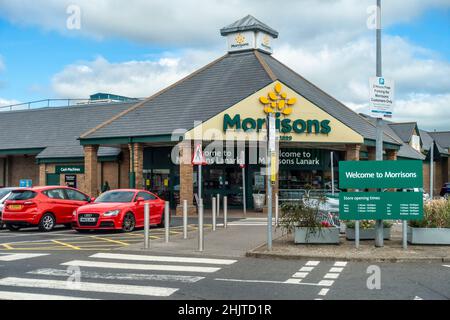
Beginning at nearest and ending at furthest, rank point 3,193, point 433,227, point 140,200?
1. point 433,227
2. point 140,200
3. point 3,193

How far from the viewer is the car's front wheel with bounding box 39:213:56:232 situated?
18203 millimetres

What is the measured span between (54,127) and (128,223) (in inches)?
901

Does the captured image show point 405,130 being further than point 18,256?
Yes

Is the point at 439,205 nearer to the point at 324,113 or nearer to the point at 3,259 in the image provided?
the point at 3,259

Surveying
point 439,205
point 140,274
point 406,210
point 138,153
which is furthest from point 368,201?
point 138,153

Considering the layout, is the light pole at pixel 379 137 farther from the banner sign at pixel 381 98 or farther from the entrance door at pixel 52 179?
the entrance door at pixel 52 179

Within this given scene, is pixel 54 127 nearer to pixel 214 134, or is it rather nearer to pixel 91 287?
pixel 214 134

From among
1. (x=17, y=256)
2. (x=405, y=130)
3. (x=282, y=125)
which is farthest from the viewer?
(x=405, y=130)

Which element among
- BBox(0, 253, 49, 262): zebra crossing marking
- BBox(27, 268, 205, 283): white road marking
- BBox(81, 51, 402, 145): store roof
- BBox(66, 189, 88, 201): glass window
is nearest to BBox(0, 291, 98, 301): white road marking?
BBox(27, 268, 205, 283): white road marking

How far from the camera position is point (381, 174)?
514 inches

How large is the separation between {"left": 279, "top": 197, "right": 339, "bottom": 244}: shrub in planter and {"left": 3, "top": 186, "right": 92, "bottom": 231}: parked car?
27.6 feet

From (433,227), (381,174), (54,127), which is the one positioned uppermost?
(54,127)

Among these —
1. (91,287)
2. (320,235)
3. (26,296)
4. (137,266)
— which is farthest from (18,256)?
(320,235)
